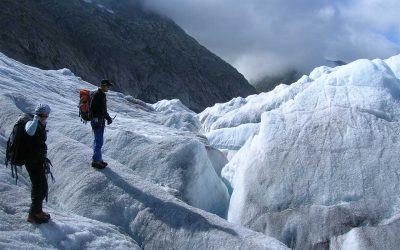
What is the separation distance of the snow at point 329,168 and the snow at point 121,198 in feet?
5.89

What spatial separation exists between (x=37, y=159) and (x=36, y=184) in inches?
17.6

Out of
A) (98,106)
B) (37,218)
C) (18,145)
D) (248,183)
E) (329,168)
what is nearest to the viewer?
(18,145)

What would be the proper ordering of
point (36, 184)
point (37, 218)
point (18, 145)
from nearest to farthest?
point (18, 145) → point (36, 184) → point (37, 218)

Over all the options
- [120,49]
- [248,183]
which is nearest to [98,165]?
[248,183]

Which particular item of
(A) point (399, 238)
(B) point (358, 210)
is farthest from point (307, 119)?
(A) point (399, 238)

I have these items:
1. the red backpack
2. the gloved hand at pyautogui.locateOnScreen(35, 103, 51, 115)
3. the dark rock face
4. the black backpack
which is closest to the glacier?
the black backpack

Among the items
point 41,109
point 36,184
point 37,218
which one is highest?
point 41,109

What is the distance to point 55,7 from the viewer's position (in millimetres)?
128375

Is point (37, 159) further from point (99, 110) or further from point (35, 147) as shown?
point (99, 110)

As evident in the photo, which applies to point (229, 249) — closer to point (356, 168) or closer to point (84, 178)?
point (84, 178)

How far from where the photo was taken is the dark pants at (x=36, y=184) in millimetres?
9594

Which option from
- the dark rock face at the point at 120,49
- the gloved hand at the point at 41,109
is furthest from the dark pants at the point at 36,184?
the dark rock face at the point at 120,49

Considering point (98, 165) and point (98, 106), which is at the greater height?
point (98, 106)

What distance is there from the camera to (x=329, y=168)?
1653cm
